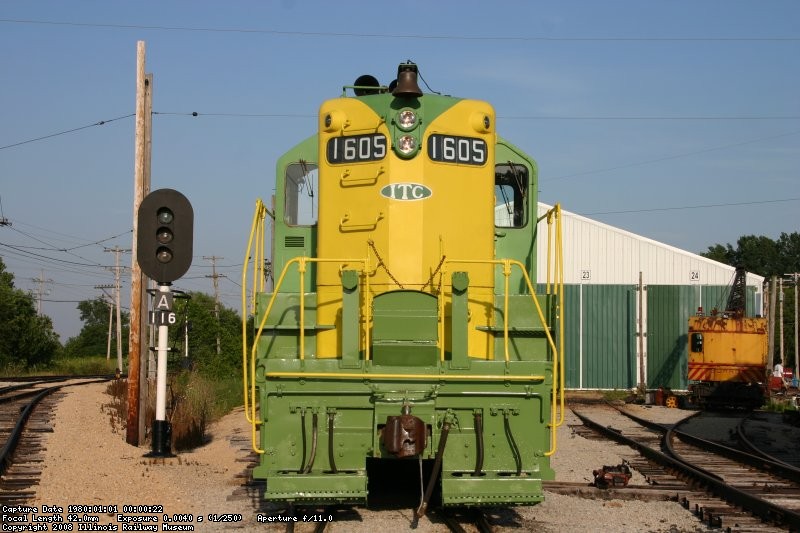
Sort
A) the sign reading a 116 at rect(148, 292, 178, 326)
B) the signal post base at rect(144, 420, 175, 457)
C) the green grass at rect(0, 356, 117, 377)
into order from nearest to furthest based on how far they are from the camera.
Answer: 1. the sign reading a 116 at rect(148, 292, 178, 326)
2. the signal post base at rect(144, 420, 175, 457)
3. the green grass at rect(0, 356, 117, 377)

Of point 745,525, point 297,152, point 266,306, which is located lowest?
point 745,525

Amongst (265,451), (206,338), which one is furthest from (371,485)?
(206,338)

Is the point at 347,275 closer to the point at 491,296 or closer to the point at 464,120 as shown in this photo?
the point at 491,296

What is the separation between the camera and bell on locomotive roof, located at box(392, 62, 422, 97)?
27.0ft

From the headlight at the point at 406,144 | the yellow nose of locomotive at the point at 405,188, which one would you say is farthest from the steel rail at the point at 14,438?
the headlight at the point at 406,144

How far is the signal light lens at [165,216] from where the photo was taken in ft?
35.8

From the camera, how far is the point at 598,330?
3231 cm

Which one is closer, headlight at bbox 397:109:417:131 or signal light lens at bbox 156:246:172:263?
headlight at bbox 397:109:417:131

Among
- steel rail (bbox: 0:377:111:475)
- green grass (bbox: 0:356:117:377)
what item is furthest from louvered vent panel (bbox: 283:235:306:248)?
green grass (bbox: 0:356:117:377)

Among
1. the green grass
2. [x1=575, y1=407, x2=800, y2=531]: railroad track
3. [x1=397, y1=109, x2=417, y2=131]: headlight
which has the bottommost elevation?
the green grass

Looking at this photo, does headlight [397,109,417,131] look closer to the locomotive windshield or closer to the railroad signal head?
the locomotive windshield

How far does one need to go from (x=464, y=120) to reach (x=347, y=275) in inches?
80.9

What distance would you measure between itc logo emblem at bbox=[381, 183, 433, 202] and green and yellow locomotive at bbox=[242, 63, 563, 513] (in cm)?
2

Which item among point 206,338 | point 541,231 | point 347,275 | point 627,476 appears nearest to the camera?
point 347,275
